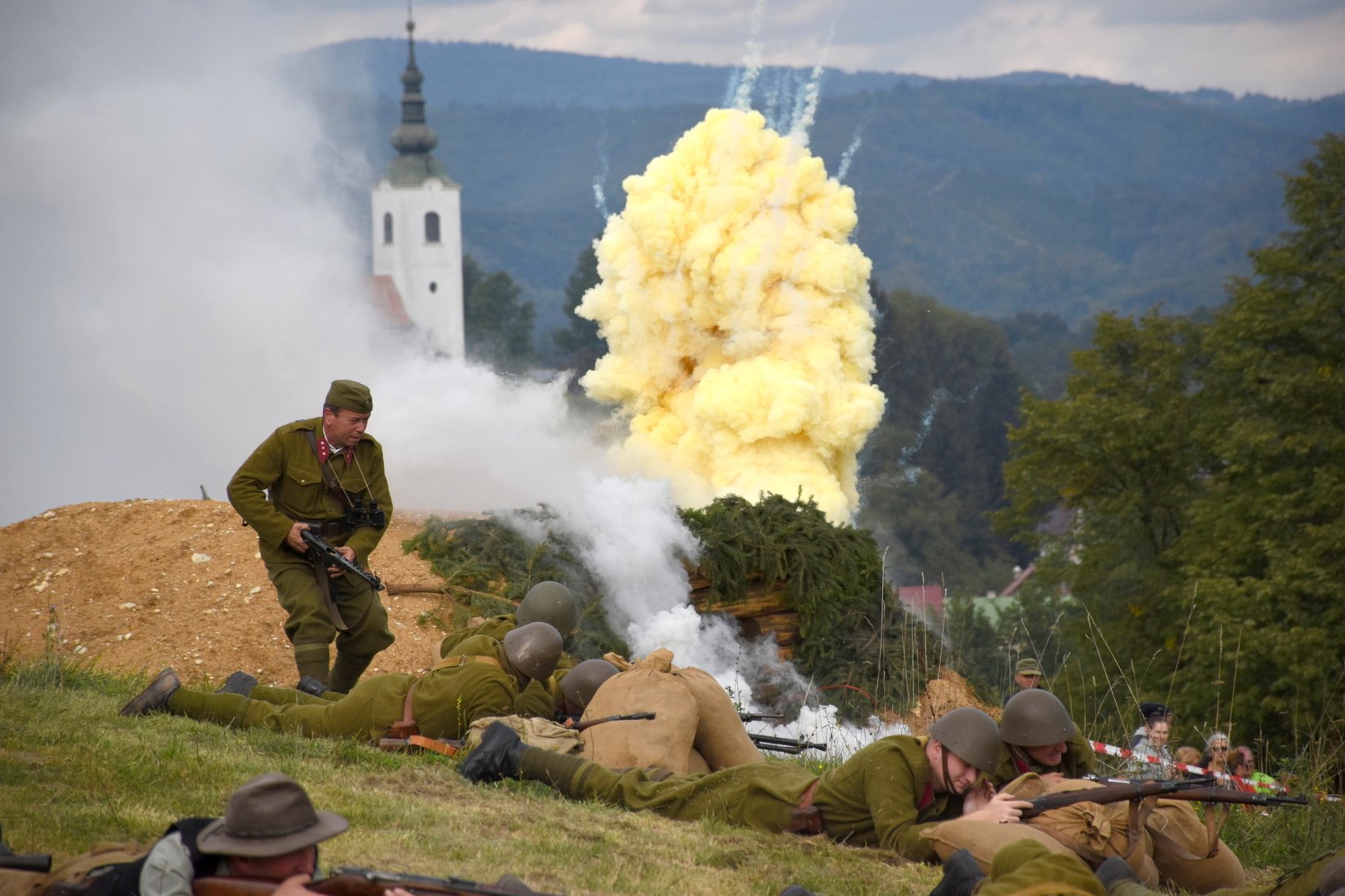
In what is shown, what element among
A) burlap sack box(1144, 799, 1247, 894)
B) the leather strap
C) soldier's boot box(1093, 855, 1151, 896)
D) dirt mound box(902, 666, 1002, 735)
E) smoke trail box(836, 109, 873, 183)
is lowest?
dirt mound box(902, 666, 1002, 735)

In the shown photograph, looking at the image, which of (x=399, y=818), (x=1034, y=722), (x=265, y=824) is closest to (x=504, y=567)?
(x=399, y=818)

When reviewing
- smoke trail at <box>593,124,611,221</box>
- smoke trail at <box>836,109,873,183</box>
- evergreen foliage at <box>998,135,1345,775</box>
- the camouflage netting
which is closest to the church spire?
smoke trail at <box>593,124,611,221</box>

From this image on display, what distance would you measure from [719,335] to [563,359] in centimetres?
7304

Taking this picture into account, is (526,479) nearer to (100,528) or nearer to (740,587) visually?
(740,587)

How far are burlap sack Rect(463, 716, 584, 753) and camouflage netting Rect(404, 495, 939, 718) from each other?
648 cm

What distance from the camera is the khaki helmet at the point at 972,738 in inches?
283

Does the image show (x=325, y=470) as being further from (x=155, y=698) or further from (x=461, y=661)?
(x=155, y=698)

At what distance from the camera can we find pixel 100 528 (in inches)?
609

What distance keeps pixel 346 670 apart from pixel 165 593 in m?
4.36

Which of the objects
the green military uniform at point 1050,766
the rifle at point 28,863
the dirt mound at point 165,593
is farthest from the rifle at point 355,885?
the dirt mound at point 165,593

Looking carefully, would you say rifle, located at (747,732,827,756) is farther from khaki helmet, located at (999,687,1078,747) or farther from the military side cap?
the military side cap

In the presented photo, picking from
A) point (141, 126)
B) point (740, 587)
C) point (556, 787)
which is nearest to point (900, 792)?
point (556, 787)

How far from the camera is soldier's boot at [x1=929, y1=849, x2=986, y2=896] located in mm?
5758

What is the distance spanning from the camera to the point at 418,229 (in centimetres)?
9981
